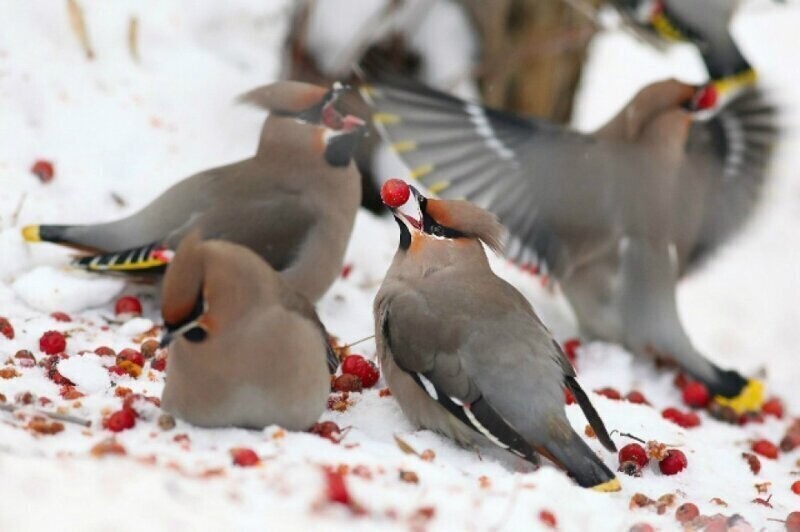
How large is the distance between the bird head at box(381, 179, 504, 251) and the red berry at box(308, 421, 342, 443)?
1.81ft

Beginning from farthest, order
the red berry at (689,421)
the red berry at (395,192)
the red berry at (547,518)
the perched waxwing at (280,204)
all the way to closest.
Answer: the red berry at (689,421), the perched waxwing at (280,204), the red berry at (395,192), the red berry at (547,518)

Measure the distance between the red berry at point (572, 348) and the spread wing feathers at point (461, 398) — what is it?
6.40 feet

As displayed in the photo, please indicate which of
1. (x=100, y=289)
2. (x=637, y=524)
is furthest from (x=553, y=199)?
(x=637, y=524)

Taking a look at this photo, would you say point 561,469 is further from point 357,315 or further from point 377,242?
point 377,242

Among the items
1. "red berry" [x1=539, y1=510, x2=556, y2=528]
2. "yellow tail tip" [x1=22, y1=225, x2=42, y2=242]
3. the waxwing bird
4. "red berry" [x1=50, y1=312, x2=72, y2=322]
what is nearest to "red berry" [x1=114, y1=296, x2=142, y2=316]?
"red berry" [x1=50, y1=312, x2=72, y2=322]

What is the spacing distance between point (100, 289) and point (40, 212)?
54cm

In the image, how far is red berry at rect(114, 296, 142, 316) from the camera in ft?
13.5

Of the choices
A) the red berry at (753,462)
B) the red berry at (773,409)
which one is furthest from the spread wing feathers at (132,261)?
the red berry at (773,409)

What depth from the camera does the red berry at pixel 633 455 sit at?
3379 mm

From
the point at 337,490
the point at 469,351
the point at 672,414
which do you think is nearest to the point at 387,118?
the point at 672,414

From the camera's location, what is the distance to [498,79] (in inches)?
238

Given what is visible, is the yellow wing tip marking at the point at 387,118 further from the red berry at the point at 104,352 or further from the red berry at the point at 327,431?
the red berry at the point at 327,431

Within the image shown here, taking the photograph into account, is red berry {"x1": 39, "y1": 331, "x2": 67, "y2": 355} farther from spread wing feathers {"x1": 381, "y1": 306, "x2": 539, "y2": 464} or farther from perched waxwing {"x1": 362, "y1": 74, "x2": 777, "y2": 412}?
perched waxwing {"x1": 362, "y1": 74, "x2": 777, "y2": 412}

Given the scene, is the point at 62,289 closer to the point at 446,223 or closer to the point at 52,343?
the point at 52,343
